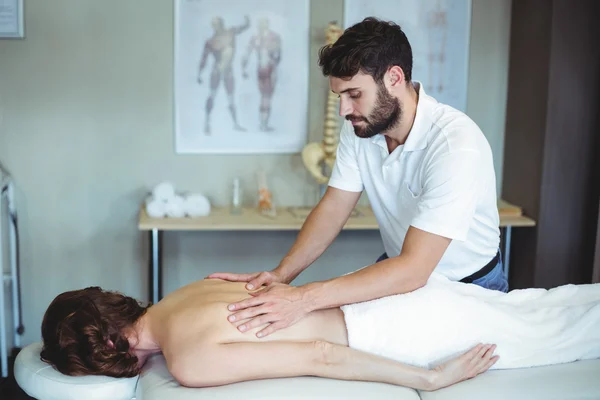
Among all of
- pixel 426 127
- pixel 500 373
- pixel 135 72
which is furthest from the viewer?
pixel 135 72

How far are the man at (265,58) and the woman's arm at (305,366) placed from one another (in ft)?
5.66

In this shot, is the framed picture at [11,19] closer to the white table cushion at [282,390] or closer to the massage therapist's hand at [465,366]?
the white table cushion at [282,390]

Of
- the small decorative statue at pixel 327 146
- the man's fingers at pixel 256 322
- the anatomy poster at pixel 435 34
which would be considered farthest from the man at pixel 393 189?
the anatomy poster at pixel 435 34

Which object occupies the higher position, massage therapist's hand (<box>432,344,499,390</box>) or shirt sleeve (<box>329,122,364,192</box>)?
shirt sleeve (<box>329,122,364,192</box>)

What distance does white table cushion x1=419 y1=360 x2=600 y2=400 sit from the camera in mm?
1675

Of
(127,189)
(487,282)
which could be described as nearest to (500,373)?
(487,282)

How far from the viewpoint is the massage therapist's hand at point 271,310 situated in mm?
1720

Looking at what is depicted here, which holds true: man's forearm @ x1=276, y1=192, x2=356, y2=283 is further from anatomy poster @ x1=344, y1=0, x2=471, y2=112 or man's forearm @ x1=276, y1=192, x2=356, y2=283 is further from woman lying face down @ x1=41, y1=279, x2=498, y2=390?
anatomy poster @ x1=344, y1=0, x2=471, y2=112

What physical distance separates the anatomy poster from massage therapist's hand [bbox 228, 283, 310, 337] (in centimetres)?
177

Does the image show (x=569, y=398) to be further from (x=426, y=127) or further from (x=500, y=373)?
(x=426, y=127)

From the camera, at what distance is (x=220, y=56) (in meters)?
3.20

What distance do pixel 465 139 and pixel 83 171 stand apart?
194 centimetres

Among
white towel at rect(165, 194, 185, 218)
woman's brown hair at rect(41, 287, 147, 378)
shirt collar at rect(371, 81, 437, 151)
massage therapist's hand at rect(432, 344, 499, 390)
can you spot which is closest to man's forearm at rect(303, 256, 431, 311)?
massage therapist's hand at rect(432, 344, 499, 390)

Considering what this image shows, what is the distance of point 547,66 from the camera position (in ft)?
9.75
